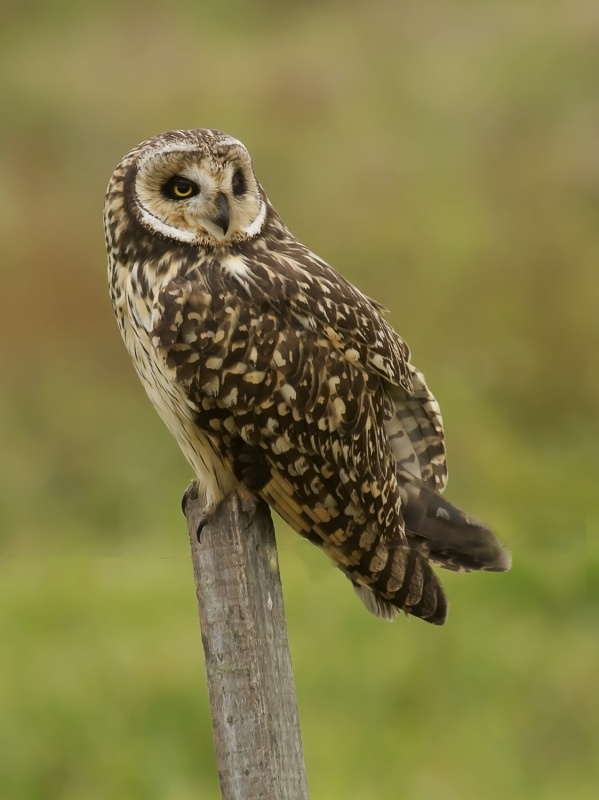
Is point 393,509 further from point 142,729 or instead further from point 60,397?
point 60,397

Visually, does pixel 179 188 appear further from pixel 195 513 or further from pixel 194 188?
pixel 195 513

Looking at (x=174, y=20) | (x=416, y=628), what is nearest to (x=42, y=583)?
(x=416, y=628)

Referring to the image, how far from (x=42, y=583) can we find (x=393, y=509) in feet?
10.2

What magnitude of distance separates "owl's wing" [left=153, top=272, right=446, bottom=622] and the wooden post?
17.2 inches

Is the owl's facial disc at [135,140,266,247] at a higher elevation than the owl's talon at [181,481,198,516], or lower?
higher

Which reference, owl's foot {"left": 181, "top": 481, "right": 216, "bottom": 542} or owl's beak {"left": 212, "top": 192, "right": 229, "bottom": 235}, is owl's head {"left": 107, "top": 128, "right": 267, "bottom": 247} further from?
owl's foot {"left": 181, "top": 481, "right": 216, "bottom": 542}

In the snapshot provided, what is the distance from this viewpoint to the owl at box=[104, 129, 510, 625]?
306 cm

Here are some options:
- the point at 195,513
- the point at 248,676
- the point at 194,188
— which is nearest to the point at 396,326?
the point at 194,188

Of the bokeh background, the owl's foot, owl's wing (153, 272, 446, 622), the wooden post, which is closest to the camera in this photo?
the wooden post

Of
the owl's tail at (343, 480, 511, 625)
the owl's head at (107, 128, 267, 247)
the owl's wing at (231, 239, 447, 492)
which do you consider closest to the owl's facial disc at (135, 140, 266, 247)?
the owl's head at (107, 128, 267, 247)

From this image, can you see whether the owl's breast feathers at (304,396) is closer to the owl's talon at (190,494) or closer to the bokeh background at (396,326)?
the owl's talon at (190,494)

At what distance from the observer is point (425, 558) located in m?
3.27

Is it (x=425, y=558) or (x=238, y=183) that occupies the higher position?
(x=238, y=183)

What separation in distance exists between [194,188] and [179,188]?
45 millimetres
